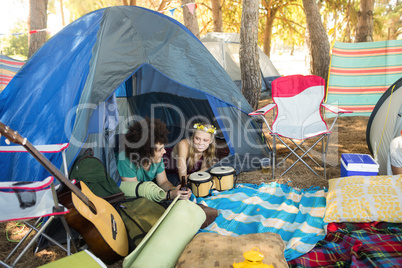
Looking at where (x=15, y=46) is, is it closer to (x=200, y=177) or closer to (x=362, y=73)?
(x=362, y=73)

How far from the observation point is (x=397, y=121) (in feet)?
8.45

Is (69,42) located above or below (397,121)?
above

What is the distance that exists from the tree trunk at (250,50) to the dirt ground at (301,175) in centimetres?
99

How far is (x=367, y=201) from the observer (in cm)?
190

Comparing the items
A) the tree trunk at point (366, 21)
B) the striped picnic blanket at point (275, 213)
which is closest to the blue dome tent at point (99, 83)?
the striped picnic blanket at point (275, 213)

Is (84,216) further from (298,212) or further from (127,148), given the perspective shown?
(298,212)

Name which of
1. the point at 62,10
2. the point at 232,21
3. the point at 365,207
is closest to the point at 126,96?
the point at 365,207

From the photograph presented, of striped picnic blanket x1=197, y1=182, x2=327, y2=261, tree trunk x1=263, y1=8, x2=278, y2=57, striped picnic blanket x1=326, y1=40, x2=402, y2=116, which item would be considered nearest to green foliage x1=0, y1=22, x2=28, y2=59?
tree trunk x1=263, y1=8, x2=278, y2=57

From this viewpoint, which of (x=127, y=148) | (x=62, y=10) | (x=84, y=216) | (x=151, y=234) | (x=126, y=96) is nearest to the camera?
(x=84, y=216)

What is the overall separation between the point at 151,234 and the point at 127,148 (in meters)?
0.86

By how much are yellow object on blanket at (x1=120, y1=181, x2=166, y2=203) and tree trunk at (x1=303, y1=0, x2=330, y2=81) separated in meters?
4.02

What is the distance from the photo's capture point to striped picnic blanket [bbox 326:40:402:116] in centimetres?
414

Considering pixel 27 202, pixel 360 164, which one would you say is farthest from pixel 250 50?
pixel 27 202

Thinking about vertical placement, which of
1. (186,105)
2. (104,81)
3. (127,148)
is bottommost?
(127,148)
